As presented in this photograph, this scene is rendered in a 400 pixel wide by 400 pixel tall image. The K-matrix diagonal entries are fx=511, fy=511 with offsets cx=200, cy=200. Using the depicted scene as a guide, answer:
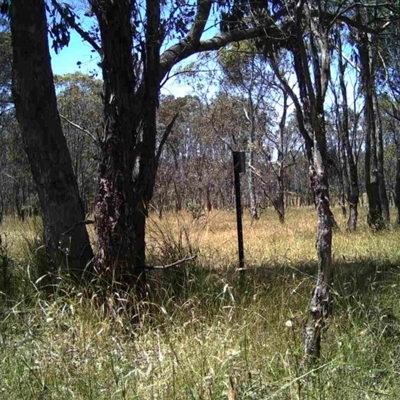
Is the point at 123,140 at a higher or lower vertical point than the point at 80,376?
higher

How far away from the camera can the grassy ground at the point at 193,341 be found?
9.05ft

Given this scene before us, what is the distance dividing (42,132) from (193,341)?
2891 mm

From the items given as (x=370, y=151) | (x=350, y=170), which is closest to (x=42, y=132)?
(x=350, y=170)

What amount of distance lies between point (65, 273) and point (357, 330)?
2.72 m

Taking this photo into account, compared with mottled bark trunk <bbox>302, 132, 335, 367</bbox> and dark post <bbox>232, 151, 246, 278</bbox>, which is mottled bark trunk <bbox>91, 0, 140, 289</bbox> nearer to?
dark post <bbox>232, 151, 246, 278</bbox>

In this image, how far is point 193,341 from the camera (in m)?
3.44

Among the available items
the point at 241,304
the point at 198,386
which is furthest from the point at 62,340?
the point at 241,304

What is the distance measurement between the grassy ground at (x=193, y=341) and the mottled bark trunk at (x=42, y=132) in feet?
1.59

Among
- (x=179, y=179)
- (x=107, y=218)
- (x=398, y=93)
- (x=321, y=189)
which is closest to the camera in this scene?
(x=321, y=189)

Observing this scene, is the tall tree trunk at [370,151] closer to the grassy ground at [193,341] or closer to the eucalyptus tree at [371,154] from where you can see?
the eucalyptus tree at [371,154]

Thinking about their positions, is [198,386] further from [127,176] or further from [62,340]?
[127,176]

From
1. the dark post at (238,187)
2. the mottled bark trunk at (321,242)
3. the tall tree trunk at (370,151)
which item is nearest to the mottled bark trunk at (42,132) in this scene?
the dark post at (238,187)

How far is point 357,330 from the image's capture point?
3.55 meters

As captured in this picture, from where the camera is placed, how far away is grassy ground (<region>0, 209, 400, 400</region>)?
2760 millimetres
